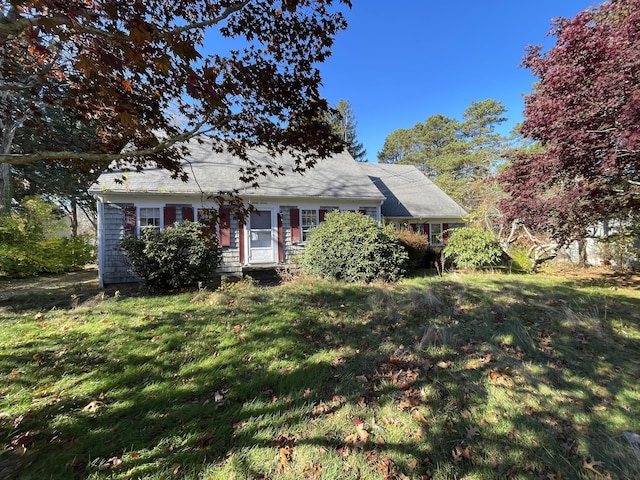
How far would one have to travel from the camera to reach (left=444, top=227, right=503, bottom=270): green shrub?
10219 millimetres

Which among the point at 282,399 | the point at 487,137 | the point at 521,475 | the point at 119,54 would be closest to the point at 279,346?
the point at 282,399

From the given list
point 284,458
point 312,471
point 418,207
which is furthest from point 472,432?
point 418,207

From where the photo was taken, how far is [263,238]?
11.4m

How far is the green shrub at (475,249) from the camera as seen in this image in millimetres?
10219

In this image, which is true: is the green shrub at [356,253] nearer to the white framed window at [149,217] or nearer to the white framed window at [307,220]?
the white framed window at [307,220]

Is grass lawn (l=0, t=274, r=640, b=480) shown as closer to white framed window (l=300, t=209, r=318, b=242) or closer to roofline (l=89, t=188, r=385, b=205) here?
roofline (l=89, t=188, r=385, b=205)

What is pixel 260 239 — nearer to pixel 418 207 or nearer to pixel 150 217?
pixel 150 217

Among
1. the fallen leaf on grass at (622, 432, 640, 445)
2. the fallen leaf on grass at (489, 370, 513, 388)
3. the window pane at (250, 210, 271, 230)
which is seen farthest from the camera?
the window pane at (250, 210, 271, 230)

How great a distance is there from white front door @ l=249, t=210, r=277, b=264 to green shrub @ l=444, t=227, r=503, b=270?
6868 millimetres

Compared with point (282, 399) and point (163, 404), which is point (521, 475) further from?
point (163, 404)

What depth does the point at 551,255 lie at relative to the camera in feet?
37.7

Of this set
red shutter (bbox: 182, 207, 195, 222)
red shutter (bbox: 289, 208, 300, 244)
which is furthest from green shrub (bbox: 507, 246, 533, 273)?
red shutter (bbox: 182, 207, 195, 222)

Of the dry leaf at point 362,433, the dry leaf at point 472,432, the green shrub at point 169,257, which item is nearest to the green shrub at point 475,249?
the green shrub at point 169,257

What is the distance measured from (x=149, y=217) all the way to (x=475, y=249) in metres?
11.5
